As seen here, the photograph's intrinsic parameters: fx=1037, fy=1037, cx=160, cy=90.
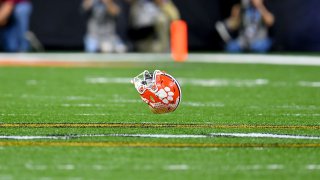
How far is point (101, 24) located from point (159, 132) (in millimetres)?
15860

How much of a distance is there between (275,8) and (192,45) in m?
2.33

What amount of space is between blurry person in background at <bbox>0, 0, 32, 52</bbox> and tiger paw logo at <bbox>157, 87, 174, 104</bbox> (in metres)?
13.6

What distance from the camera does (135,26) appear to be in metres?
23.7

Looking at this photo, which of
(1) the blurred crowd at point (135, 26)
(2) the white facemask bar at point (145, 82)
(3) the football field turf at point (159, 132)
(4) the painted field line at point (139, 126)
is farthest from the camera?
(1) the blurred crowd at point (135, 26)

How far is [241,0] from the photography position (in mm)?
24141

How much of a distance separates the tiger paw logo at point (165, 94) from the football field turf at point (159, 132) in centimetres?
22

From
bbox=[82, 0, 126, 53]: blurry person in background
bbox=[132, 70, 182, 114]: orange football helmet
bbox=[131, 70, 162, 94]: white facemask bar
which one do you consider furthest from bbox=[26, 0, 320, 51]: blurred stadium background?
bbox=[131, 70, 162, 94]: white facemask bar

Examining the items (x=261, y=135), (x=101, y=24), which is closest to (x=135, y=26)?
(x=101, y=24)

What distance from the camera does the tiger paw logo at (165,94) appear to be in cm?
888

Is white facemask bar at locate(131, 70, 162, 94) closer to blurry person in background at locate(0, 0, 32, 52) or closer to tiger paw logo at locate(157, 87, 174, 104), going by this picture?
tiger paw logo at locate(157, 87, 174, 104)

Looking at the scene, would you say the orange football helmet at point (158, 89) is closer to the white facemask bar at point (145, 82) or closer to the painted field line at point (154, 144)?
the white facemask bar at point (145, 82)

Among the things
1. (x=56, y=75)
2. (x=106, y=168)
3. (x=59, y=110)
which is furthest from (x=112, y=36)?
(x=106, y=168)

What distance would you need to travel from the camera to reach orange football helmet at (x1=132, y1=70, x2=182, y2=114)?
8859 millimetres

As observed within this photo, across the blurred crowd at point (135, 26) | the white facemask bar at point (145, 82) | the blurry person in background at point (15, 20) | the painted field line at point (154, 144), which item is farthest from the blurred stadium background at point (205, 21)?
the painted field line at point (154, 144)
